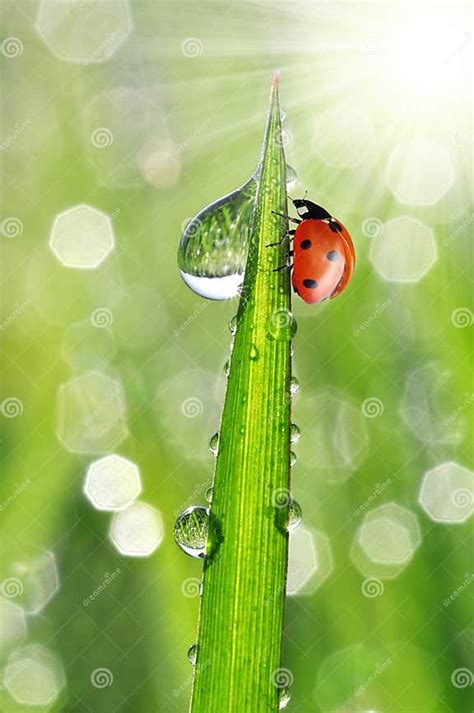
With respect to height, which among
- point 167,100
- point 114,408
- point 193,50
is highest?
point 193,50

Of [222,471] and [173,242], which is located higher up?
[173,242]

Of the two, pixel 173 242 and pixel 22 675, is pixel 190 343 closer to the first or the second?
pixel 173 242

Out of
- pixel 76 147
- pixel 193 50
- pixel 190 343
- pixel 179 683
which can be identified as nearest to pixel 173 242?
pixel 190 343

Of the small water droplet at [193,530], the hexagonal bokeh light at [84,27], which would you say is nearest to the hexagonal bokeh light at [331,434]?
the small water droplet at [193,530]

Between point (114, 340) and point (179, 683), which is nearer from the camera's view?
point (179, 683)

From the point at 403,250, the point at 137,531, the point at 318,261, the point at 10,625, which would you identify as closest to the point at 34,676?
the point at 10,625

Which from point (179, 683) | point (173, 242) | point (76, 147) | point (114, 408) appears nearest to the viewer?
point (179, 683)
